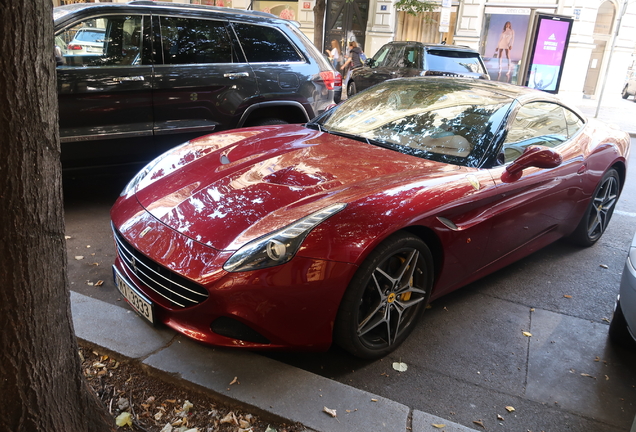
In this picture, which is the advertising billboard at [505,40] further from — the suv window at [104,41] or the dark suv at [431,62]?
the suv window at [104,41]

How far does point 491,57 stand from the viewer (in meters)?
20.1

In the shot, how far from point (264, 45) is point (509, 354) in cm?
429

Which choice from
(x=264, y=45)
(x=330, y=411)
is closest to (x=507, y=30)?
(x=264, y=45)

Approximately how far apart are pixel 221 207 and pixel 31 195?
121 cm

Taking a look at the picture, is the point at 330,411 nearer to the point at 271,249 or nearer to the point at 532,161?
the point at 271,249

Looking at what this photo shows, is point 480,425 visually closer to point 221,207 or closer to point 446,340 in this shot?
point 446,340

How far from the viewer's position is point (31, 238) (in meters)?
1.65

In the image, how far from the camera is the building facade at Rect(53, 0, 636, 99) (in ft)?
63.9

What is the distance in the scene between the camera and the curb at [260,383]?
7.64 ft

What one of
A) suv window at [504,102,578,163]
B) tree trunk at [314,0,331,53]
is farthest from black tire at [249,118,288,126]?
tree trunk at [314,0,331,53]

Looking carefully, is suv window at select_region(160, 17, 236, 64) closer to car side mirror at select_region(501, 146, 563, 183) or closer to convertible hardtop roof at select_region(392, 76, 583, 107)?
convertible hardtop roof at select_region(392, 76, 583, 107)

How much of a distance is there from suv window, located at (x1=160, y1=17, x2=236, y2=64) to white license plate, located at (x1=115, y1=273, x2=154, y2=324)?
300cm

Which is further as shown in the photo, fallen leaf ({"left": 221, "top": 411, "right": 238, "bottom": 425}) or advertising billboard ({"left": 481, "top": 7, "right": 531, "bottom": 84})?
advertising billboard ({"left": 481, "top": 7, "right": 531, "bottom": 84})

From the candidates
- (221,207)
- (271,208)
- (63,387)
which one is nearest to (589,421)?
(271,208)
